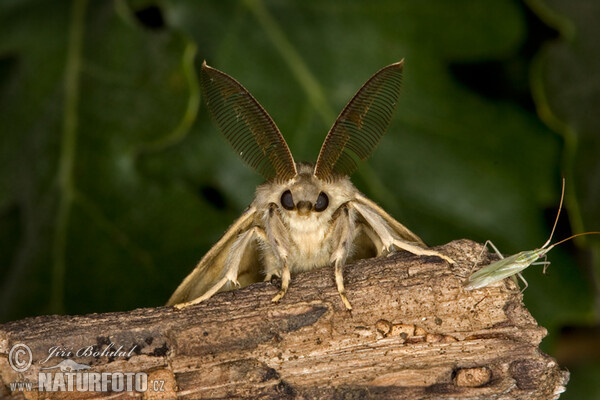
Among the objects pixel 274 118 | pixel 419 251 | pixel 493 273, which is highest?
pixel 274 118

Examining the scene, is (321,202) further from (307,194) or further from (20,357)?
(20,357)

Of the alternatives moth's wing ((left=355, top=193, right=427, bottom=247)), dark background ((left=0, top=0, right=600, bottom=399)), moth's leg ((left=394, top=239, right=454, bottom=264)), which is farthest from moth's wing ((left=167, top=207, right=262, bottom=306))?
moth's leg ((left=394, top=239, right=454, bottom=264))

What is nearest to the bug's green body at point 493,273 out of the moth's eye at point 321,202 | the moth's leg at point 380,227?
the moth's leg at point 380,227

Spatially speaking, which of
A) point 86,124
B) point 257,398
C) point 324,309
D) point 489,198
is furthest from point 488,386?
point 86,124

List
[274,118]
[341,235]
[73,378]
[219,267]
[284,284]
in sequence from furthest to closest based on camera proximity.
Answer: [274,118]
[219,267]
[341,235]
[284,284]
[73,378]

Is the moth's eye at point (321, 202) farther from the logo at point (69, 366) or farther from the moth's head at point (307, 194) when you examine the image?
the logo at point (69, 366)

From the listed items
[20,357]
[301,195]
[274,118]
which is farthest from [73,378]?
[274,118]

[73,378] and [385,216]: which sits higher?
[385,216]
